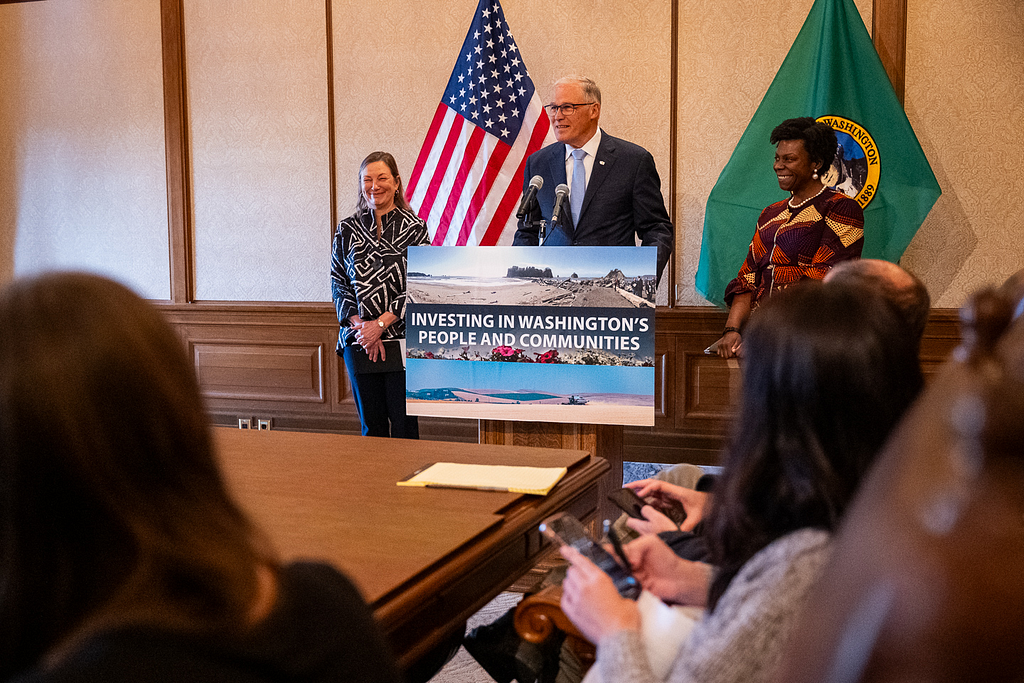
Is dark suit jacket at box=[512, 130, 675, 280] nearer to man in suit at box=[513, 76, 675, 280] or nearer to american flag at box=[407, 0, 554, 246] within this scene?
man in suit at box=[513, 76, 675, 280]

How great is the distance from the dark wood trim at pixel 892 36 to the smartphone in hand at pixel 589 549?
3816mm

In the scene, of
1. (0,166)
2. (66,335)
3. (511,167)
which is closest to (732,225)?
(511,167)

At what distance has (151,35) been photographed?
5641 mm

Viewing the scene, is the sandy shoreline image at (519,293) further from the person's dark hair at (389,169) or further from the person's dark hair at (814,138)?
the person's dark hair at (814,138)

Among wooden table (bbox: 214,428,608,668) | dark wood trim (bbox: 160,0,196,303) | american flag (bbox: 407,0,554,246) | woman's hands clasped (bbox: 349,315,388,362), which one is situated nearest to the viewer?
wooden table (bbox: 214,428,608,668)

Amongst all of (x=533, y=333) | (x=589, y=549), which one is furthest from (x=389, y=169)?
(x=589, y=549)

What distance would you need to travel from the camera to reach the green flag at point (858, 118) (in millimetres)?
4145

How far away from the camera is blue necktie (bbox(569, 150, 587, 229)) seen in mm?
3566

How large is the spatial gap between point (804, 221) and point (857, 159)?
1.04m

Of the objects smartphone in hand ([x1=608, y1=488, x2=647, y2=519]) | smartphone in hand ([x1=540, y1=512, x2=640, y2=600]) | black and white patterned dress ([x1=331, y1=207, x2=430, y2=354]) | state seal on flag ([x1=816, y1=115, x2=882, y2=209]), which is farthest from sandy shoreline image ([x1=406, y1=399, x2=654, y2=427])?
state seal on flag ([x1=816, y1=115, x2=882, y2=209])

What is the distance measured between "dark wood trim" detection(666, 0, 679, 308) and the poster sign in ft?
6.10

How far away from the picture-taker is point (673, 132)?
4781 mm

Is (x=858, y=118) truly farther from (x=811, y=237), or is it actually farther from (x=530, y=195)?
(x=530, y=195)

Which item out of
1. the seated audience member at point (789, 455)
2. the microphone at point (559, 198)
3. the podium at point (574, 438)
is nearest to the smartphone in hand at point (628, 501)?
Answer: the seated audience member at point (789, 455)
